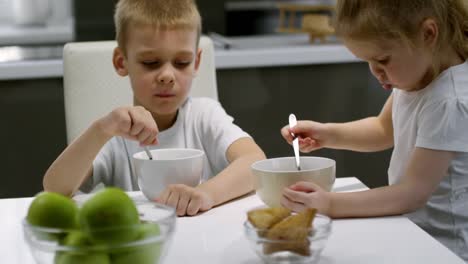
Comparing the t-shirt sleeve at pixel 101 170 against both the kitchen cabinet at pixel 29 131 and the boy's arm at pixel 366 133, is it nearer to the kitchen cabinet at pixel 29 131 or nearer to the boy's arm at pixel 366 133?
the boy's arm at pixel 366 133

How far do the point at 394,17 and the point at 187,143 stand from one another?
0.55 meters

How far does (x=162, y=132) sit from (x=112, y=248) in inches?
35.3

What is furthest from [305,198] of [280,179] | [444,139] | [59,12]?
[59,12]

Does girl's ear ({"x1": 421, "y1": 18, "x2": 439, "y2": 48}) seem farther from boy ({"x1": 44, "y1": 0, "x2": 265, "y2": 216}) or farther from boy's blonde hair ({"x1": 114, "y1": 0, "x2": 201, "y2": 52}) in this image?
boy's blonde hair ({"x1": 114, "y1": 0, "x2": 201, "y2": 52})

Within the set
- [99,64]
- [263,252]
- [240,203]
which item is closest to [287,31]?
[99,64]

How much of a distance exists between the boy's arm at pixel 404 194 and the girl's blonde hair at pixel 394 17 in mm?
200

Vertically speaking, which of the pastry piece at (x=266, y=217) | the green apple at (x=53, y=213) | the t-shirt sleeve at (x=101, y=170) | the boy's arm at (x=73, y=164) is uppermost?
the green apple at (x=53, y=213)

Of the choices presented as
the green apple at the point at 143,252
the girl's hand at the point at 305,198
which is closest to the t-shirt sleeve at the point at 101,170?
the girl's hand at the point at 305,198

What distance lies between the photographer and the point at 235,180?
131 centimetres

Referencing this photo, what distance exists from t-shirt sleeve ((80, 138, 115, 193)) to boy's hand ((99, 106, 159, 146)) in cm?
22

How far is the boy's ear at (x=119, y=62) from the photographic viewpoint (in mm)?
1649

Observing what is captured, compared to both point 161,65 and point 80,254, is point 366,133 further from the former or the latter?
point 80,254

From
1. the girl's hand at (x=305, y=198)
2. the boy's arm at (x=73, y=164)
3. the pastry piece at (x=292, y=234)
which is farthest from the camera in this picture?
the boy's arm at (x=73, y=164)

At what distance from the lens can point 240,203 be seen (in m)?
1.28
